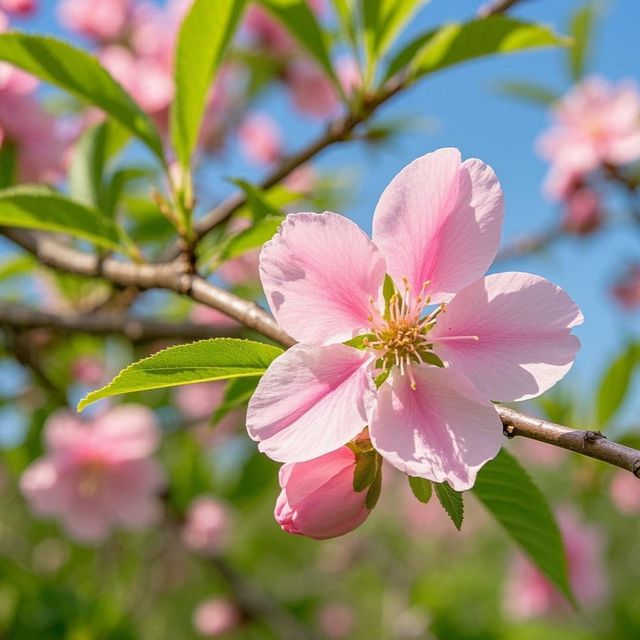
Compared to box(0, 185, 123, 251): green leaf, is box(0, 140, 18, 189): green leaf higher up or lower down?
lower down

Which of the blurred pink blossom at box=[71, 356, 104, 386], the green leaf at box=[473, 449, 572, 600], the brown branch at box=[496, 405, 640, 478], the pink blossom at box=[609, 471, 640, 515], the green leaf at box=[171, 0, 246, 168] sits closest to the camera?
the brown branch at box=[496, 405, 640, 478]

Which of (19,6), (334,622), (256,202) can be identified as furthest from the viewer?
(334,622)

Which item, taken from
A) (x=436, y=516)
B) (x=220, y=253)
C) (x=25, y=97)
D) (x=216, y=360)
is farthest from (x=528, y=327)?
(x=436, y=516)

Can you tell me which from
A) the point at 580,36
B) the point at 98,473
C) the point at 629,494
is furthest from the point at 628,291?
the point at 98,473

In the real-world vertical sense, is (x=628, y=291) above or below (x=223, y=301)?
below

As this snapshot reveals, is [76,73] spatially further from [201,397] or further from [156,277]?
[201,397]

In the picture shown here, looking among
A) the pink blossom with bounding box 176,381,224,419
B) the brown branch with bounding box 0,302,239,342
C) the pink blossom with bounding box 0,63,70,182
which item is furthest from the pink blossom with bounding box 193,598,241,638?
the pink blossom with bounding box 0,63,70,182

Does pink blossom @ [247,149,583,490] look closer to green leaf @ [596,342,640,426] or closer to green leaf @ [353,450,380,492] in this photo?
green leaf @ [353,450,380,492]

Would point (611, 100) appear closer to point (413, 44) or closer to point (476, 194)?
point (413, 44)
